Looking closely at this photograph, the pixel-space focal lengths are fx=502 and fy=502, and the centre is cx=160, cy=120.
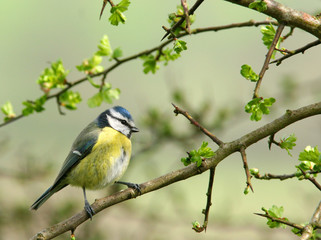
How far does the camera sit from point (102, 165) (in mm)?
3826

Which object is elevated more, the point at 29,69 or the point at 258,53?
the point at 258,53

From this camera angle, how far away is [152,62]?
123 inches

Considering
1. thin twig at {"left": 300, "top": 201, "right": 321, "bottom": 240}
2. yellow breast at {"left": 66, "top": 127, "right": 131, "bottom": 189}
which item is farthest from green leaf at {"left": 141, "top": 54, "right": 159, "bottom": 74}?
thin twig at {"left": 300, "top": 201, "right": 321, "bottom": 240}

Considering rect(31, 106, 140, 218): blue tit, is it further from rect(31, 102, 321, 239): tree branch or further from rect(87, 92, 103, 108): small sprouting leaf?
rect(31, 102, 321, 239): tree branch

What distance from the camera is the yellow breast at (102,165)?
3.81 m

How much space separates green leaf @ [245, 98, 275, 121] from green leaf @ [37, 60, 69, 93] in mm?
1394

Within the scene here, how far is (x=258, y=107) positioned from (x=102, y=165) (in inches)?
78.2

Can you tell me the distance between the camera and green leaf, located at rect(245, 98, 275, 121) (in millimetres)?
2051

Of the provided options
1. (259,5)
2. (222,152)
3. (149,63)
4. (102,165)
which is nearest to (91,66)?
(149,63)

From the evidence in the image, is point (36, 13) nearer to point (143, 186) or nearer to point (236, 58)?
point (236, 58)

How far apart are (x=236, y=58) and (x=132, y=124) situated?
14.1m

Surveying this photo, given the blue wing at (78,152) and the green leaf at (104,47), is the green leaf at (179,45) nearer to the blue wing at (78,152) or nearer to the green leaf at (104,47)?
the green leaf at (104,47)

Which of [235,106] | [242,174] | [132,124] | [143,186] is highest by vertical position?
[242,174]

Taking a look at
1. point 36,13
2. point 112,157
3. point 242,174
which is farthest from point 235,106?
point 36,13
